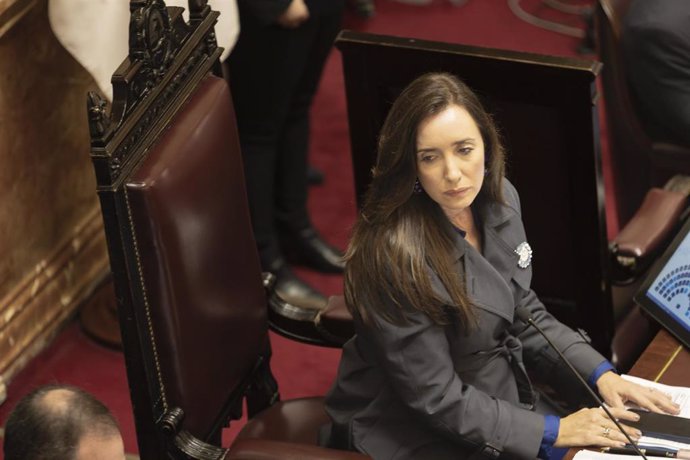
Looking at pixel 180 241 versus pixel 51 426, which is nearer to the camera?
pixel 51 426

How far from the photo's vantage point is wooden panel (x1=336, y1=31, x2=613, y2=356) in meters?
2.78

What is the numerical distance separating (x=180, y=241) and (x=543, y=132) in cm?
93

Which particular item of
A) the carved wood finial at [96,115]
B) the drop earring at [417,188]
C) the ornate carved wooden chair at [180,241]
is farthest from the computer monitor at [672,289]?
the carved wood finial at [96,115]

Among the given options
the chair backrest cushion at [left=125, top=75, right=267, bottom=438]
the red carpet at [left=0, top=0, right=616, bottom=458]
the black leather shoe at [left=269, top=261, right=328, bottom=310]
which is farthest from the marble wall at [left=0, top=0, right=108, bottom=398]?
the chair backrest cushion at [left=125, top=75, right=267, bottom=438]

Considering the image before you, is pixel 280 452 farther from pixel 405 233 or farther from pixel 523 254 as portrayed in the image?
pixel 523 254

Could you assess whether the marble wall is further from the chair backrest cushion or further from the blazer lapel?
the blazer lapel

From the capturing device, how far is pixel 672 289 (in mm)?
2574

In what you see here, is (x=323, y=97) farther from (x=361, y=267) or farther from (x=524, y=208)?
(x=361, y=267)

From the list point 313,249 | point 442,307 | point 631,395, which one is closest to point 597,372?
point 631,395

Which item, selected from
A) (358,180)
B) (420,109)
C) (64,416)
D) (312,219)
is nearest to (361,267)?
(420,109)

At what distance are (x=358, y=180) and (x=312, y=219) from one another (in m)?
1.15

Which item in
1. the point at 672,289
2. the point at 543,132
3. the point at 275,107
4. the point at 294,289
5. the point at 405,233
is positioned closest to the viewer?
the point at 405,233

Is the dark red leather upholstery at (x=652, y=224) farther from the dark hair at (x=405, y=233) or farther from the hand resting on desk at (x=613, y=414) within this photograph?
the dark hair at (x=405, y=233)

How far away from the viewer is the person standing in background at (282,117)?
3508mm
